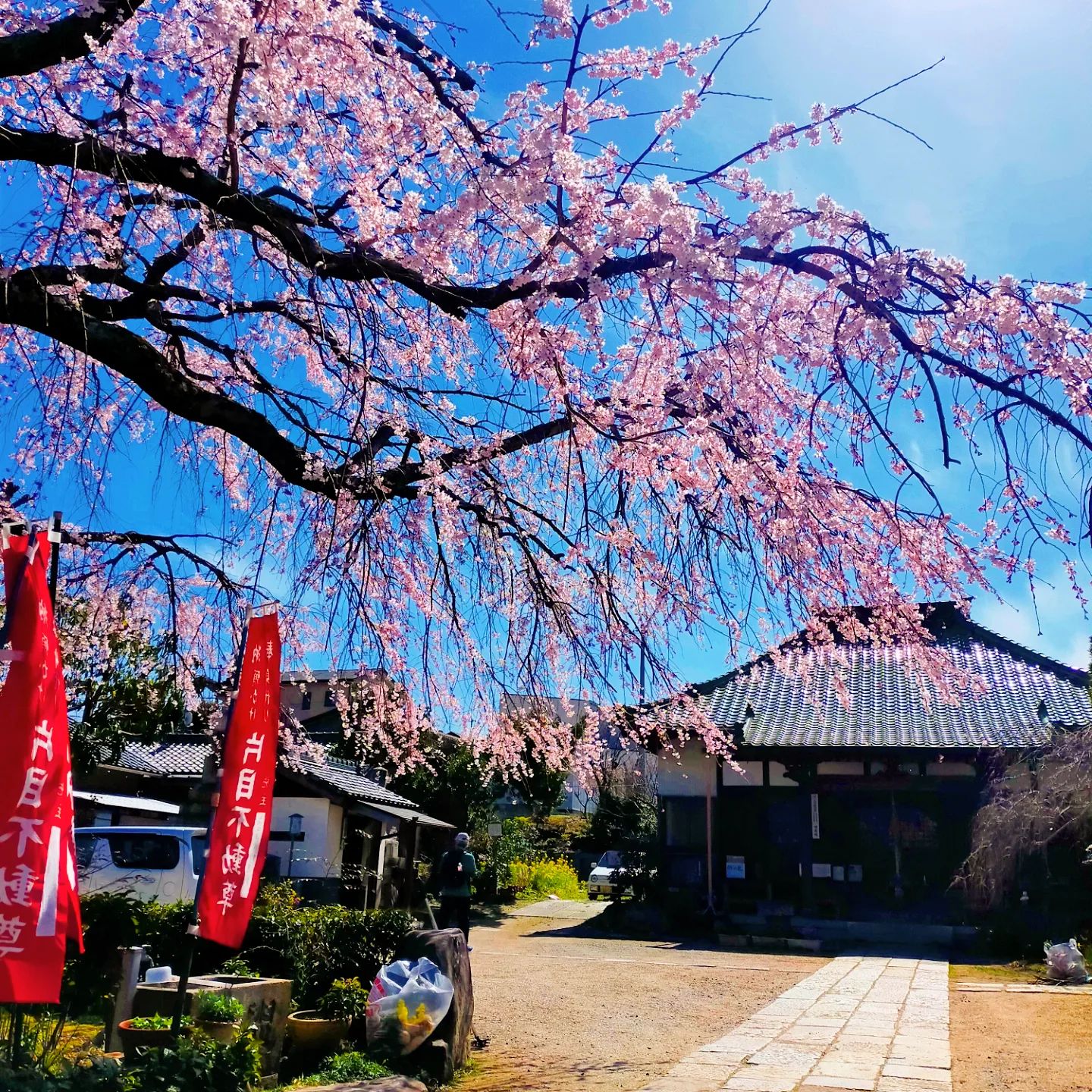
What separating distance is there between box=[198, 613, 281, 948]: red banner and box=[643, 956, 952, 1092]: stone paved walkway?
9.03 feet

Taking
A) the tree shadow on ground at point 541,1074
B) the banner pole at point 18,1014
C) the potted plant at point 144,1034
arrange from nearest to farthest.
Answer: the banner pole at point 18,1014 → the potted plant at point 144,1034 → the tree shadow on ground at point 541,1074

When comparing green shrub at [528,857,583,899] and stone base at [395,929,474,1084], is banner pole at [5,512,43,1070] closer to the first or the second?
stone base at [395,929,474,1084]

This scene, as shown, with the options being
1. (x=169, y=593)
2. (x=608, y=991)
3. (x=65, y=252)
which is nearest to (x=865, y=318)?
→ (x=65, y=252)

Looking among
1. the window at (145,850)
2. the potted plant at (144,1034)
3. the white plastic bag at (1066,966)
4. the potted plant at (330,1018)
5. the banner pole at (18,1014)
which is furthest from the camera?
the window at (145,850)

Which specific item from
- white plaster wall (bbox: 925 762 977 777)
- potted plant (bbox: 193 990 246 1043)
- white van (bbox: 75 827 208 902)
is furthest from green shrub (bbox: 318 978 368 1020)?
white plaster wall (bbox: 925 762 977 777)

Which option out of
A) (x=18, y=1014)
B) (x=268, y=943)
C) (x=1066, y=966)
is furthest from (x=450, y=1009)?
(x=1066, y=966)

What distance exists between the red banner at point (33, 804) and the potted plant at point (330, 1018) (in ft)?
9.66

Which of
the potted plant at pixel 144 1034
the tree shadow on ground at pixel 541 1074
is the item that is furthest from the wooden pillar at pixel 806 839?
the potted plant at pixel 144 1034

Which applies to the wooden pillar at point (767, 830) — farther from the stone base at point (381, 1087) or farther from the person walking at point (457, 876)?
the stone base at point (381, 1087)

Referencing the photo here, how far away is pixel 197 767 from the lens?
18344 millimetres

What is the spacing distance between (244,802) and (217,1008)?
1604 mm

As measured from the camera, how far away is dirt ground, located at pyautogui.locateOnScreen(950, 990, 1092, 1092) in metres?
6.08

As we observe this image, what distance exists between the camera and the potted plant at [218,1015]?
17.3ft

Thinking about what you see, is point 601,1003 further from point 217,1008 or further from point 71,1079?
point 71,1079
